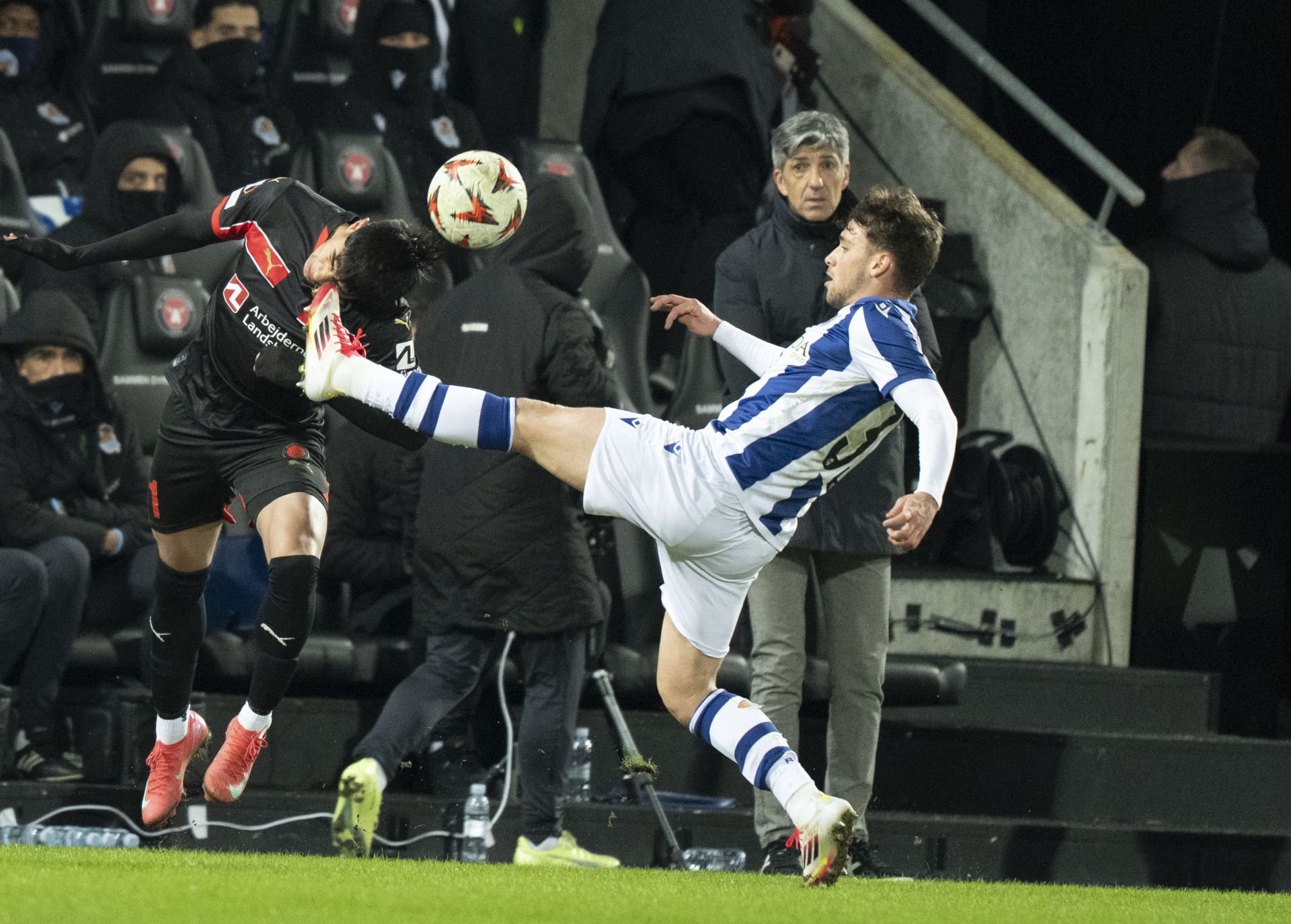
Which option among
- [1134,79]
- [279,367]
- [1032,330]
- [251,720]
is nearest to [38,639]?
[251,720]

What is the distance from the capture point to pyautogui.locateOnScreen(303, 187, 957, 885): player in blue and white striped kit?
17.4 feet

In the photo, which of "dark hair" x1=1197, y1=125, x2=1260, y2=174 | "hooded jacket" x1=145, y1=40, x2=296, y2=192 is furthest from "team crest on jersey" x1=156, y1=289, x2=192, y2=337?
"dark hair" x1=1197, y1=125, x2=1260, y2=174

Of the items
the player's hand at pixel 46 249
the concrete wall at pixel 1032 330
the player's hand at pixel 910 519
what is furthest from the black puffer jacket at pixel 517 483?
the concrete wall at pixel 1032 330

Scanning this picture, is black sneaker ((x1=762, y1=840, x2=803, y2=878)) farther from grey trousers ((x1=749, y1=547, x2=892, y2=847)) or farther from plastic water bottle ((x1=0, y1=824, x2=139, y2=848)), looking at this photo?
plastic water bottle ((x1=0, y1=824, x2=139, y2=848))

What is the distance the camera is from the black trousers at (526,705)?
659cm

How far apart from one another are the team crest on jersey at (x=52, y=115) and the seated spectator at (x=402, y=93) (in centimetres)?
128

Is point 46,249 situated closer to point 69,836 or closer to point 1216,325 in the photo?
point 69,836

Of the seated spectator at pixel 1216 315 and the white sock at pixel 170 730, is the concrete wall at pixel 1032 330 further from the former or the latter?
the white sock at pixel 170 730

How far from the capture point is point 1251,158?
9.69 metres

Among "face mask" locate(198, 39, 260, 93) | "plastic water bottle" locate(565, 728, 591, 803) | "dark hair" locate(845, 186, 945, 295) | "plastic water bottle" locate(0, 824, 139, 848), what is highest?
"face mask" locate(198, 39, 260, 93)

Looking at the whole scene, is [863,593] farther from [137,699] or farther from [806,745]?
[137,699]

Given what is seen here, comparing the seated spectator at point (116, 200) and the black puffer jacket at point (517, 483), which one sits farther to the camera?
the seated spectator at point (116, 200)

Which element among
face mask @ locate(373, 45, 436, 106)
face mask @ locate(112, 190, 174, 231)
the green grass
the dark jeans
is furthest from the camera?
face mask @ locate(373, 45, 436, 106)

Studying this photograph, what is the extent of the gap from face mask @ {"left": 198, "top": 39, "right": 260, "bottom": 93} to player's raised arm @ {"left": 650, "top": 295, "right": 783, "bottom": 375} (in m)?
4.11
